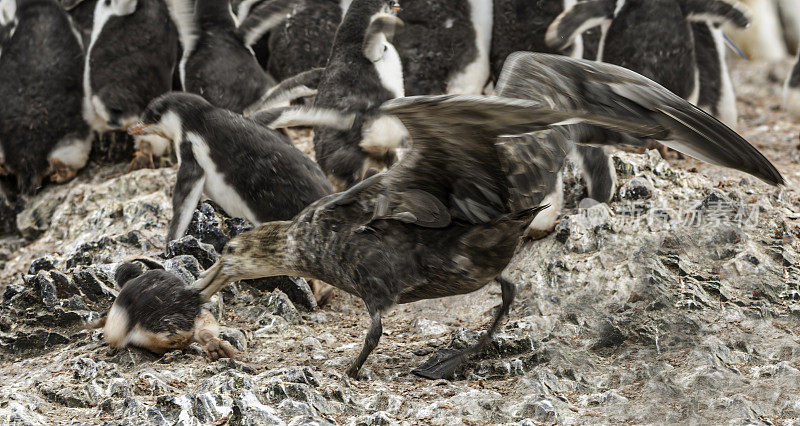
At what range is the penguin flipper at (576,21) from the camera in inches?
155

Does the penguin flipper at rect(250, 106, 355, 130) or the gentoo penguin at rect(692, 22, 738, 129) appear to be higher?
the gentoo penguin at rect(692, 22, 738, 129)

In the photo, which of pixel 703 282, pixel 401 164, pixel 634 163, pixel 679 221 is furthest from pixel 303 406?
pixel 634 163

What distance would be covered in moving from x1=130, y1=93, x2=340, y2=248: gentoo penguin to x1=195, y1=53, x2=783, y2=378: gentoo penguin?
68cm

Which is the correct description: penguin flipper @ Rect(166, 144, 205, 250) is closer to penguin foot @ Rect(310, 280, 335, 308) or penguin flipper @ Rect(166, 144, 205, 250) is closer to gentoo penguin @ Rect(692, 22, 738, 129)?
penguin foot @ Rect(310, 280, 335, 308)

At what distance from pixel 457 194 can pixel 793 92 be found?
2.94 metres

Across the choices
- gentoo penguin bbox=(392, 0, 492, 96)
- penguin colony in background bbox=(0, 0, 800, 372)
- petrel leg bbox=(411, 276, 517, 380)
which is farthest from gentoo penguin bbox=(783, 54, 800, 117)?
petrel leg bbox=(411, 276, 517, 380)

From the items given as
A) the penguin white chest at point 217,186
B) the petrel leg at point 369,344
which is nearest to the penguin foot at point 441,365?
the petrel leg at point 369,344

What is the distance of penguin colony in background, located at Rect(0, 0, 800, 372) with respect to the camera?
6.48 feet

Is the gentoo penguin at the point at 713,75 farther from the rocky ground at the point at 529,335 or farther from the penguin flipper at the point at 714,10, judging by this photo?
the rocky ground at the point at 529,335

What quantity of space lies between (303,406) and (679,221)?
1.47 m

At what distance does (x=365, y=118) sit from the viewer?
3.55 m

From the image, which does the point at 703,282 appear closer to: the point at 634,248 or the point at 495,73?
the point at 634,248

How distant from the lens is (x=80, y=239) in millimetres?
3703

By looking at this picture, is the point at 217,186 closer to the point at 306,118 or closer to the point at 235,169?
the point at 235,169
